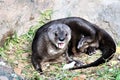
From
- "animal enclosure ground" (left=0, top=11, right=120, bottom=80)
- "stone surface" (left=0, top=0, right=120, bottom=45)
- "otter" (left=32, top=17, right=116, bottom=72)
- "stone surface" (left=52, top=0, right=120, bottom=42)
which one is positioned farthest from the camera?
"stone surface" (left=52, top=0, right=120, bottom=42)

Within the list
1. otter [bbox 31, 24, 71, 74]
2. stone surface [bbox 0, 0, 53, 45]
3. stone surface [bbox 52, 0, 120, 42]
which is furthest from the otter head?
stone surface [bbox 52, 0, 120, 42]

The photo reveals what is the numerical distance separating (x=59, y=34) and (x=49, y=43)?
20cm

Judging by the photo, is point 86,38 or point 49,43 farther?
point 86,38

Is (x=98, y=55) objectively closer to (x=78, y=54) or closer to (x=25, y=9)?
(x=78, y=54)

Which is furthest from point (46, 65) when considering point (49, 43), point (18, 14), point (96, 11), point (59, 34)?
point (96, 11)

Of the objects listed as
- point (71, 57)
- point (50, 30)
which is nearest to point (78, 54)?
point (71, 57)

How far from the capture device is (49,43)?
17.6 feet

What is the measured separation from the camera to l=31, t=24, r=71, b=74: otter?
17.3 ft

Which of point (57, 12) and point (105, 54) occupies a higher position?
point (57, 12)

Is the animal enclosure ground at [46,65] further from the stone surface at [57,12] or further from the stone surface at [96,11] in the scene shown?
the stone surface at [96,11]

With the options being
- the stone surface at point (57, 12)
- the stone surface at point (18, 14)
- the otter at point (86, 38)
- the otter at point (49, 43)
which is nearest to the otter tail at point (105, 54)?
the otter at point (86, 38)

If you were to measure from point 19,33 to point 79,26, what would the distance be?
735 millimetres

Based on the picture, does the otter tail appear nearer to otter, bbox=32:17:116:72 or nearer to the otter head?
otter, bbox=32:17:116:72

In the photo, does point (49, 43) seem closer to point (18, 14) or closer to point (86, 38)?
point (86, 38)
